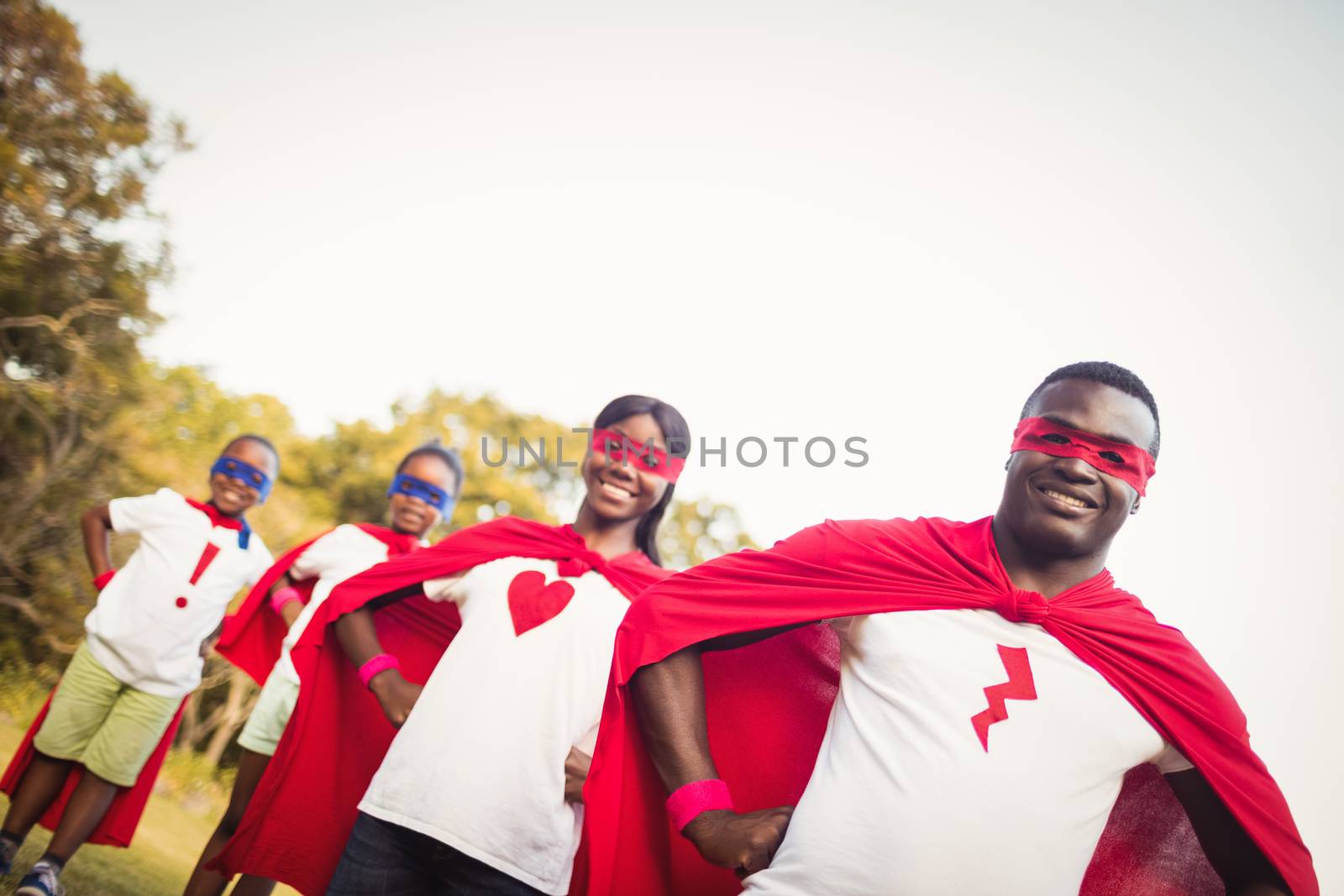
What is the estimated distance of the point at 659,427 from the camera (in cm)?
336

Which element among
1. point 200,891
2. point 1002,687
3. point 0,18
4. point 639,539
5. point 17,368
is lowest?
point 200,891

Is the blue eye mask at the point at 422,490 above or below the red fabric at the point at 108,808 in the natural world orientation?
above

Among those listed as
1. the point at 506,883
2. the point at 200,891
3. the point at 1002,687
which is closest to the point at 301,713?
the point at 200,891

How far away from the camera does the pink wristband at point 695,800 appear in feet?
6.70

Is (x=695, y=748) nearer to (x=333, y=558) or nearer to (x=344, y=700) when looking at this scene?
(x=344, y=700)

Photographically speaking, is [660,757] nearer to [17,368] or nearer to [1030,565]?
[1030,565]

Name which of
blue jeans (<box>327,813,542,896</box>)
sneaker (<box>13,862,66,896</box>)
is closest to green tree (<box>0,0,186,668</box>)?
sneaker (<box>13,862,66,896</box>)

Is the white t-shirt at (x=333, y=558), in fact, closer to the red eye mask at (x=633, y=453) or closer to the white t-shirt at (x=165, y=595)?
the white t-shirt at (x=165, y=595)

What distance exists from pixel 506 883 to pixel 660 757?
0.71 metres

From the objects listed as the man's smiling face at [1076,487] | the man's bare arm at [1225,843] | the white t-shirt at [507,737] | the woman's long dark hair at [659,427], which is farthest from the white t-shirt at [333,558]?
the man's bare arm at [1225,843]

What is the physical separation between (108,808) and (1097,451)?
208 inches

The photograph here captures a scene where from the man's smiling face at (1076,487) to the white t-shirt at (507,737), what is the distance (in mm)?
1382

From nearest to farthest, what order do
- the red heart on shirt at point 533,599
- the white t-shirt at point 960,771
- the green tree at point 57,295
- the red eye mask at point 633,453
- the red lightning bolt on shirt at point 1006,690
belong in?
1. the white t-shirt at point 960,771
2. the red lightning bolt on shirt at point 1006,690
3. the red heart on shirt at point 533,599
4. the red eye mask at point 633,453
5. the green tree at point 57,295

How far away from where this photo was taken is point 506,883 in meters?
2.47
